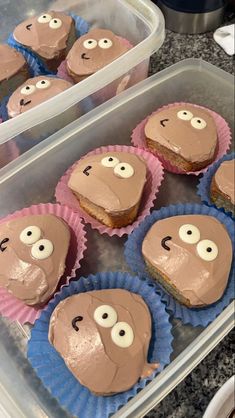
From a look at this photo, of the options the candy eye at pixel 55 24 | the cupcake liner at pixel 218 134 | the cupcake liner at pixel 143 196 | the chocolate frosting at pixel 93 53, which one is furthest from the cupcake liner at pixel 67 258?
the candy eye at pixel 55 24

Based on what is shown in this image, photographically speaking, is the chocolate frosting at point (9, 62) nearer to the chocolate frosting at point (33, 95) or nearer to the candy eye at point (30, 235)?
the chocolate frosting at point (33, 95)

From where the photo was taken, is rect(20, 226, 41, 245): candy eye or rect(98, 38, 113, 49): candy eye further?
rect(98, 38, 113, 49): candy eye

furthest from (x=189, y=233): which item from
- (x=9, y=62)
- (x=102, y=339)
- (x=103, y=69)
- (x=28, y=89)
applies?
(x=9, y=62)

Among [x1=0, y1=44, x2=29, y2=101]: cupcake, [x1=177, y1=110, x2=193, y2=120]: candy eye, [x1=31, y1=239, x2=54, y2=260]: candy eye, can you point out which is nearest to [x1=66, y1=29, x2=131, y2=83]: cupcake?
[x1=0, y1=44, x2=29, y2=101]: cupcake

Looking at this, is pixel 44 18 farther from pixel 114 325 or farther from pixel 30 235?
pixel 114 325

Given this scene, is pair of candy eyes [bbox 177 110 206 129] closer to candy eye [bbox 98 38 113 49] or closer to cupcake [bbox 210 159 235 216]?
cupcake [bbox 210 159 235 216]

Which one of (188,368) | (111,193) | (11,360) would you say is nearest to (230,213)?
(111,193)

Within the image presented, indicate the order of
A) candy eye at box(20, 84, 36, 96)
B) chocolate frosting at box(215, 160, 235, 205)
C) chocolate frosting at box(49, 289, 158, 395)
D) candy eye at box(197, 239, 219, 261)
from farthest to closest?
candy eye at box(20, 84, 36, 96), chocolate frosting at box(215, 160, 235, 205), candy eye at box(197, 239, 219, 261), chocolate frosting at box(49, 289, 158, 395)
